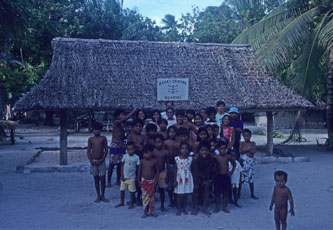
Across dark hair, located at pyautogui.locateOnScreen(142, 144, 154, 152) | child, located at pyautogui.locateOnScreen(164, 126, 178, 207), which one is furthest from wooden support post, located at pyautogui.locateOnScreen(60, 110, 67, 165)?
dark hair, located at pyautogui.locateOnScreen(142, 144, 154, 152)

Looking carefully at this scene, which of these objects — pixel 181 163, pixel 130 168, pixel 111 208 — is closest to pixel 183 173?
pixel 181 163

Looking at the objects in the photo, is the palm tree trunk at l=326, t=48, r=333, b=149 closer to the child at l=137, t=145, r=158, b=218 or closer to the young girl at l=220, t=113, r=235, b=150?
the young girl at l=220, t=113, r=235, b=150

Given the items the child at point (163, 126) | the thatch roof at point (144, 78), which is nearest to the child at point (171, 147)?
the child at point (163, 126)

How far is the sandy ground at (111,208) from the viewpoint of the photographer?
495cm

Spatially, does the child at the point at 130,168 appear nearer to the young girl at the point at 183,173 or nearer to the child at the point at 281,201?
the young girl at the point at 183,173

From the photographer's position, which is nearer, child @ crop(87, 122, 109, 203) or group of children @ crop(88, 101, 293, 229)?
group of children @ crop(88, 101, 293, 229)

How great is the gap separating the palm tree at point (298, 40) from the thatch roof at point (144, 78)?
2.46 feet

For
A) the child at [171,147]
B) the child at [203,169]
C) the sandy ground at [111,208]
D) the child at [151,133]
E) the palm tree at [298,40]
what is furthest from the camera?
the palm tree at [298,40]

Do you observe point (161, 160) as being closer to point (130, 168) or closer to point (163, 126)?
point (130, 168)

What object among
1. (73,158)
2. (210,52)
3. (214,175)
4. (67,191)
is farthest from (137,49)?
(214,175)

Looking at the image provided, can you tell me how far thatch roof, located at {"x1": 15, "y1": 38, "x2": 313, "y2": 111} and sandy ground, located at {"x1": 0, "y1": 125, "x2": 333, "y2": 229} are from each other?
91.4 inches

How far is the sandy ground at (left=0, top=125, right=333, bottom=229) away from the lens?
495 centimetres

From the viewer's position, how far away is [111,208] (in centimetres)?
578

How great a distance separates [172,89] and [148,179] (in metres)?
5.31
